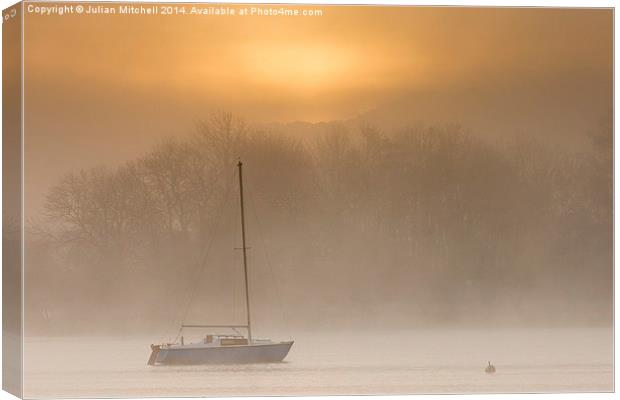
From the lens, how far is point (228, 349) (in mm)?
16953

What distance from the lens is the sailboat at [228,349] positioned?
16.8m

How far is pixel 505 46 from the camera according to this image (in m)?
17.4

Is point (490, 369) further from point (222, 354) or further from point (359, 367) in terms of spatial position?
point (222, 354)

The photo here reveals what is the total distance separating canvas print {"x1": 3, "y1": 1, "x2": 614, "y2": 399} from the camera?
16734 millimetres

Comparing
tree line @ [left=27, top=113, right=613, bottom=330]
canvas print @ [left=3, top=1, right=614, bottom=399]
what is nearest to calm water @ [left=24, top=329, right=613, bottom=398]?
canvas print @ [left=3, top=1, right=614, bottom=399]

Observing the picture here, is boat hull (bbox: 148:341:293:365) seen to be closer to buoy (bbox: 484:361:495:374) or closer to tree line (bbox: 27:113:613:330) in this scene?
tree line (bbox: 27:113:613:330)

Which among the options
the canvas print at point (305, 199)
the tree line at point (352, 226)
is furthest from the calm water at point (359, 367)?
the tree line at point (352, 226)

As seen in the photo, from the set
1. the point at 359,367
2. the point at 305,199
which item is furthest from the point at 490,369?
the point at 305,199

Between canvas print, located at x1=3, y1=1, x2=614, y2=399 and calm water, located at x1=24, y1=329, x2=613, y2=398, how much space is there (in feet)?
0.08

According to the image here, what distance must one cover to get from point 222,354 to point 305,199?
2034 millimetres

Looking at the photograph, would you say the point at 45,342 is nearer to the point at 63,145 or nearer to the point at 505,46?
the point at 63,145

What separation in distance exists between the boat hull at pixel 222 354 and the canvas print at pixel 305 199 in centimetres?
3

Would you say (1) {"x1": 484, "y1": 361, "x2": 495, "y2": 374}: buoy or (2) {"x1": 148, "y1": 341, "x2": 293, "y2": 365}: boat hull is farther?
(1) {"x1": 484, "y1": 361, "x2": 495, "y2": 374}: buoy

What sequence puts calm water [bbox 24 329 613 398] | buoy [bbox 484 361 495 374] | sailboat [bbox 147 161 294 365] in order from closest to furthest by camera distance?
calm water [bbox 24 329 613 398]
sailboat [bbox 147 161 294 365]
buoy [bbox 484 361 495 374]
